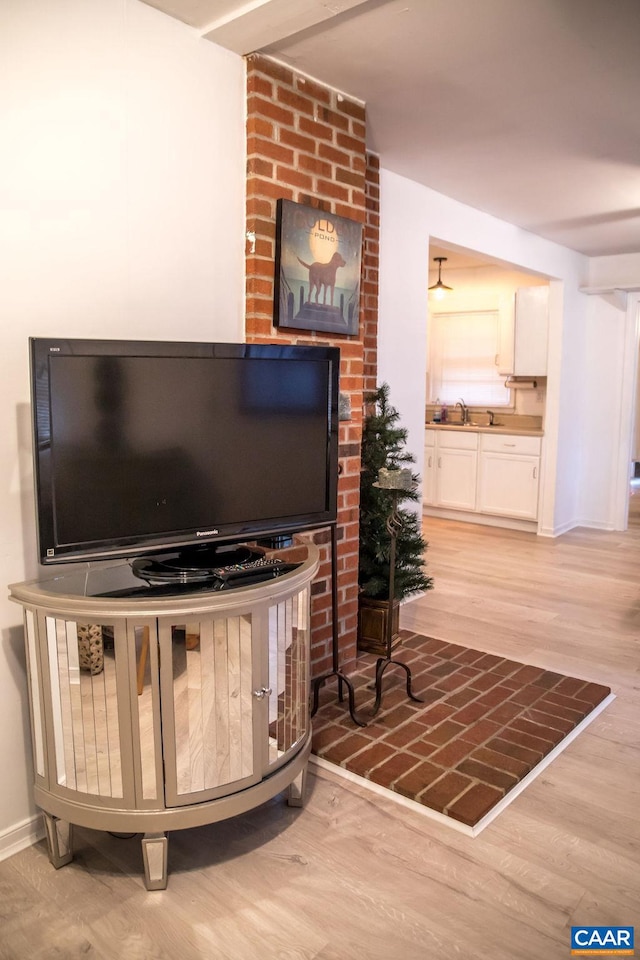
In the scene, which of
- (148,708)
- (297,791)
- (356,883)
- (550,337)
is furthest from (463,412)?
(148,708)

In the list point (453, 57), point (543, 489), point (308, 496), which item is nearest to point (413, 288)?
point (453, 57)

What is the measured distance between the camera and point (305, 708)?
2217 mm

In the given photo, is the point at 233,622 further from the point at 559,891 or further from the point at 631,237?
the point at 631,237

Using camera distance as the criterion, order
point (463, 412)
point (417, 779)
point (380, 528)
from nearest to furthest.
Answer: point (417, 779) → point (380, 528) → point (463, 412)

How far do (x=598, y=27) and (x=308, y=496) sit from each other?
5.80ft

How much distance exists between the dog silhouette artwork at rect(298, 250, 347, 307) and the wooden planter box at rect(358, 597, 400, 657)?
142 cm

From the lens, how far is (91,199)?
6.92 ft

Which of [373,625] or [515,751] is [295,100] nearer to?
[373,625]

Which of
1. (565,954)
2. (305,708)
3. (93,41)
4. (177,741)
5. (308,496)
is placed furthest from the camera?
(308,496)

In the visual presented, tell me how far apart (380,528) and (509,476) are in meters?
3.46

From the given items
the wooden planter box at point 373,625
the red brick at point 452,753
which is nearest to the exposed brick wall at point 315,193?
the wooden planter box at point 373,625

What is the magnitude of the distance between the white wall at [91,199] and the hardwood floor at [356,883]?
1.17 ft

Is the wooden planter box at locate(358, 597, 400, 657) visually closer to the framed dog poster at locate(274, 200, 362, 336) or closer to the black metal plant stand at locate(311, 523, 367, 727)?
the black metal plant stand at locate(311, 523, 367, 727)

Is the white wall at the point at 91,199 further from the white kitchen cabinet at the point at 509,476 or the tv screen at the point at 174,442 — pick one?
the white kitchen cabinet at the point at 509,476
